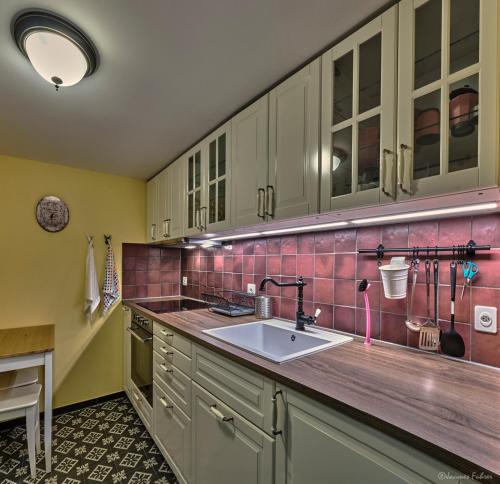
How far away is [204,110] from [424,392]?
1.69 m

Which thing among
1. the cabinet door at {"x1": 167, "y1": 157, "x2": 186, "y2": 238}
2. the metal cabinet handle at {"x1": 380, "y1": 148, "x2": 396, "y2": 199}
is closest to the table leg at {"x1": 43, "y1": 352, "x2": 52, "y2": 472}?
the cabinet door at {"x1": 167, "y1": 157, "x2": 186, "y2": 238}

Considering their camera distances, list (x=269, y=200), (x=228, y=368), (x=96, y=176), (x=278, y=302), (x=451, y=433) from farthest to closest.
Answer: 1. (x=96, y=176)
2. (x=278, y=302)
3. (x=269, y=200)
4. (x=228, y=368)
5. (x=451, y=433)

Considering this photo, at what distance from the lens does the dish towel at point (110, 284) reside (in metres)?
2.74

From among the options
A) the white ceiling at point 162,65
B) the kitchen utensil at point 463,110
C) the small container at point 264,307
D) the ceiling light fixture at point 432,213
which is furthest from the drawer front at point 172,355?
the kitchen utensil at point 463,110

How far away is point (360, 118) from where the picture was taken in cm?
107

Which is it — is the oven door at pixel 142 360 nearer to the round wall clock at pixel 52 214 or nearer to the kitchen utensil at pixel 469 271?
the round wall clock at pixel 52 214

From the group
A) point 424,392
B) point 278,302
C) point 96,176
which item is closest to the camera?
point 424,392

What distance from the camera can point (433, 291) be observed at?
3.97ft

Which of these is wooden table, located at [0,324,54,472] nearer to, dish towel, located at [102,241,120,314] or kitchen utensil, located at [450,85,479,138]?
dish towel, located at [102,241,120,314]

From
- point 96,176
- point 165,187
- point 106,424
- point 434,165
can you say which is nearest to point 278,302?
point 434,165

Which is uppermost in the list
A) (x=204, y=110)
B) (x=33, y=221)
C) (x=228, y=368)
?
(x=204, y=110)

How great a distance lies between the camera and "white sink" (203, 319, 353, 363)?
142 centimetres

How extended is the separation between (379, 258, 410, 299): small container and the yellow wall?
8.33ft

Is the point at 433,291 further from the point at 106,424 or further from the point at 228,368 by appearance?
the point at 106,424
